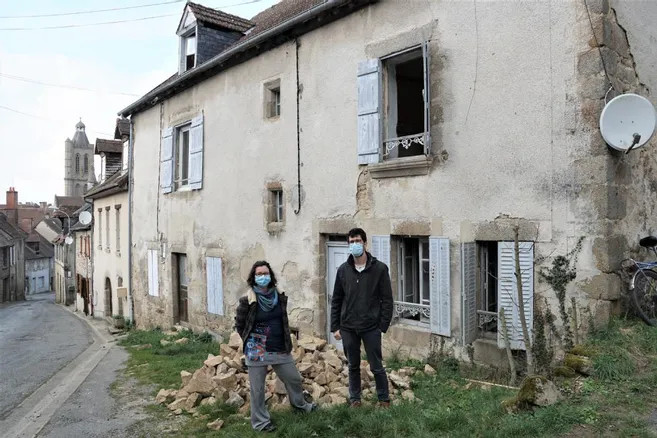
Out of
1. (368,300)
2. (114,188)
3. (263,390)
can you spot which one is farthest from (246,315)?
(114,188)

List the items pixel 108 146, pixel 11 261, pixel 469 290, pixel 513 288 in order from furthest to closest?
pixel 11 261 → pixel 108 146 → pixel 469 290 → pixel 513 288

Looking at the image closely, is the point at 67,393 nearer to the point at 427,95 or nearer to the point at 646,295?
the point at 427,95

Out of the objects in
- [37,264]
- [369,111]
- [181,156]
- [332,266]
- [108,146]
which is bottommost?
[37,264]

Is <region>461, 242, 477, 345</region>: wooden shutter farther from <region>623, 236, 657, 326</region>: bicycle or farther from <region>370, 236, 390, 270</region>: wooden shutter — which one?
<region>623, 236, 657, 326</region>: bicycle

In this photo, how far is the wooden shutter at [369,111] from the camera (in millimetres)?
7594

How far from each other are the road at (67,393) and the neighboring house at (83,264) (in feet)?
38.3

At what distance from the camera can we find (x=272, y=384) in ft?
19.0

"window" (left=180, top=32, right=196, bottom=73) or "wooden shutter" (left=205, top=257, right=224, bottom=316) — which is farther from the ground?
"window" (left=180, top=32, right=196, bottom=73)

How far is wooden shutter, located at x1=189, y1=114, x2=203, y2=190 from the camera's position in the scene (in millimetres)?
11898

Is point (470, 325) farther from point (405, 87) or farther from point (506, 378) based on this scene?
point (405, 87)

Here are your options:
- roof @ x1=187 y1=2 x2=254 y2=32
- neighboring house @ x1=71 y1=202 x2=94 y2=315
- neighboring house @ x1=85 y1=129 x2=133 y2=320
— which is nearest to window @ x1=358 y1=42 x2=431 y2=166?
roof @ x1=187 y1=2 x2=254 y2=32

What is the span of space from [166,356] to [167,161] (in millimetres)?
5519

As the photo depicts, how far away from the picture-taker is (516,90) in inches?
243

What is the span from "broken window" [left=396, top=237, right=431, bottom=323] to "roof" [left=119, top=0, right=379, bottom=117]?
3.71 m
